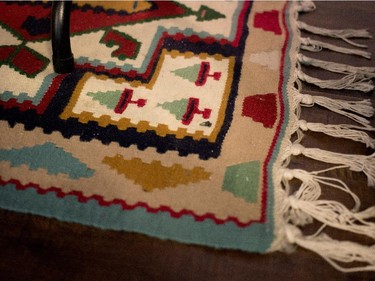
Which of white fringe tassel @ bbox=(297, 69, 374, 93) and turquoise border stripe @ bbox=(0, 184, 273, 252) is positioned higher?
white fringe tassel @ bbox=(297, 69, 374, 93)

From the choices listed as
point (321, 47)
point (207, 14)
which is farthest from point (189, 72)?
point (321, 47)

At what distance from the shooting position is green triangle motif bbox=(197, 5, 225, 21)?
1188 millimetres

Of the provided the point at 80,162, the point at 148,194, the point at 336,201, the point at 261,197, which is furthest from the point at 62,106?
the point at 336,201

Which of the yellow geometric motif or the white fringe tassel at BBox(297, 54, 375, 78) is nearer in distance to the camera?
the yellow geometric motif

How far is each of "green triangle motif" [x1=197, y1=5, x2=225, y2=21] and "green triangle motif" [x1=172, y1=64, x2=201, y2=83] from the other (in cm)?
24

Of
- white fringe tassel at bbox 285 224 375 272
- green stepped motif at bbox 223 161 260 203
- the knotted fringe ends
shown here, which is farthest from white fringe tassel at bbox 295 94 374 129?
white fringe tassel at bbox 285 224 375 272

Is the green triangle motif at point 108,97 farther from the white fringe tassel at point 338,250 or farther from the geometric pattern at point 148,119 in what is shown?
the white fringe tassel at point 338,250

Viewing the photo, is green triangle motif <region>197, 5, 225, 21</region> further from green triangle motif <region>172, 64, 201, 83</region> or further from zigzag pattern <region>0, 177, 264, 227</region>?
zigzag pattern <region>0, 177, 264, 227</region>

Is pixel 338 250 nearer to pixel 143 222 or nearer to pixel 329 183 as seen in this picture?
pixel 329 183

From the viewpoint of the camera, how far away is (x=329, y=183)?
0.78 m

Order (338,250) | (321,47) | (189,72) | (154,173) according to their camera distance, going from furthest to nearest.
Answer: (321,47) → (189,72) → (154,173) → (338,250)

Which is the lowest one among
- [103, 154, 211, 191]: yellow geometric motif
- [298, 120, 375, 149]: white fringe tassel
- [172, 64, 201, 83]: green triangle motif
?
[103, 154, 211, 191]: yellow geometric motif

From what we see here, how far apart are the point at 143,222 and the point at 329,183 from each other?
36 centimetres

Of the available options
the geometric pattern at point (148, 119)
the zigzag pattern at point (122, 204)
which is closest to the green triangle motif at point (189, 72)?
the geometric pattern at point (148, 119)
